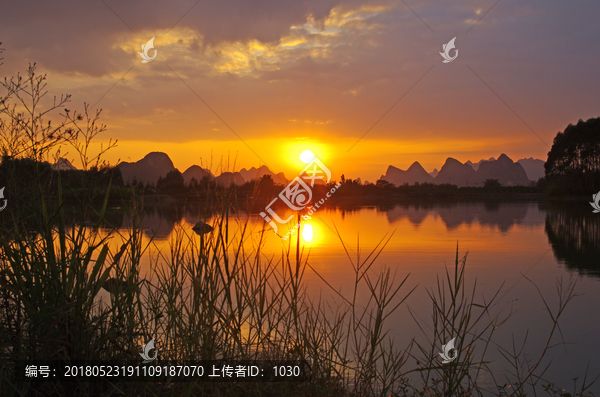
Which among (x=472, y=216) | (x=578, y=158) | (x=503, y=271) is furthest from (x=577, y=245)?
(x=578, y=158)

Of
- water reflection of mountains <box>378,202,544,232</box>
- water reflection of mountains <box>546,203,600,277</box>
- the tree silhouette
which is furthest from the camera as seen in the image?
the tree silhouette

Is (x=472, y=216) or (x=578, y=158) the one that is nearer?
(x=472, y=216)

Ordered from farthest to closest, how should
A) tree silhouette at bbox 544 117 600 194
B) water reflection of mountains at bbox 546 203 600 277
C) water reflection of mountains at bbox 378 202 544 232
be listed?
tree silhouette at bbox 544 117 600 194, water reflection of mountains at bbox 378 202 544 232, water reflection of mountains at bbox 546 203 600 277

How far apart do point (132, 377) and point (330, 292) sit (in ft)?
11.2

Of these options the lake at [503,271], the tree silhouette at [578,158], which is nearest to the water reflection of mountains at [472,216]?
the lake at [503,271]

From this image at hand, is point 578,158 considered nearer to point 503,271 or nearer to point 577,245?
point 577,245

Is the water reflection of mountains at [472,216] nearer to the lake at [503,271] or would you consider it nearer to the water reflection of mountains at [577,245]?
the lake at [503,271]

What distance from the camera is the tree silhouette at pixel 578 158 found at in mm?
31203

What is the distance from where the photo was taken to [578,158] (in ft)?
108

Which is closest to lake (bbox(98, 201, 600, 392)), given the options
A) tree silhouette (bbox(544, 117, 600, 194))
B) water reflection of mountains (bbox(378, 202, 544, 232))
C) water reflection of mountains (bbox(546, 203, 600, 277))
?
water reflection of mountains (bbox(546, 203, 600, 277))

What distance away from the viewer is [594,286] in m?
5.41

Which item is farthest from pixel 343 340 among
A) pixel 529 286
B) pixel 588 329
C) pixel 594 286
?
pixel 594 286

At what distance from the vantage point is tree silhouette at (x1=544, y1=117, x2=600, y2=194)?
1228 inches

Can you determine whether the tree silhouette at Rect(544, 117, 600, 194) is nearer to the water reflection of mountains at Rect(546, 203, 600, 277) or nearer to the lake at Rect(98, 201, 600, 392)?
the water reflection of mountains at Rect(546, 203, 600, 277)
